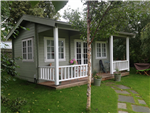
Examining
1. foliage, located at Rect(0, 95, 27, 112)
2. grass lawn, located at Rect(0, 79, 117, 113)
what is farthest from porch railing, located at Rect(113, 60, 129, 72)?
foliage, located at Rect(0, 95, 27, 112)

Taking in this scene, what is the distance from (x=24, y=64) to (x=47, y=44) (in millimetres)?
2123

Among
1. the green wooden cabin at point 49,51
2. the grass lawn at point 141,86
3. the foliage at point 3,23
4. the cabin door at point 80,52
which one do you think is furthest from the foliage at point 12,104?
the cabin door at point 80,52

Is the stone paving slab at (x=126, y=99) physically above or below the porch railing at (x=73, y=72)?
below

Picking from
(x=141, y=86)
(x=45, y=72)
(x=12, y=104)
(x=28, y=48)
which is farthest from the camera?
(x=28, y=48)

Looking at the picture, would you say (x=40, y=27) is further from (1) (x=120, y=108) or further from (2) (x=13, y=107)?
(1) (x=120, y=108)

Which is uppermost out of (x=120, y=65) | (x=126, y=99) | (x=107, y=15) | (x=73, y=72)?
(x=107, y=15)

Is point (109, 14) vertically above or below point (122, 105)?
above

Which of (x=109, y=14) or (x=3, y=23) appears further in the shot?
(x=109, y=14)

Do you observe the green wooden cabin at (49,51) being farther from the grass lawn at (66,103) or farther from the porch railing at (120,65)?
the grass lawn at (66,103)

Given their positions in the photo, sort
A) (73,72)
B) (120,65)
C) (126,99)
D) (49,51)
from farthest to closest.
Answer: (120,65) < (49,51) < (73,72) < (126,99)

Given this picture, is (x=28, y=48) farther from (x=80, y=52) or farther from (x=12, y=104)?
(x=12, y=104)

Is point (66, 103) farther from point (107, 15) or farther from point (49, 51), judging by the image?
point (49, 51)

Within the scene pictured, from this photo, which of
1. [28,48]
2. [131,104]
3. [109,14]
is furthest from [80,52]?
→ [109,14]

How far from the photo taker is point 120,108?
3434 millimetres
